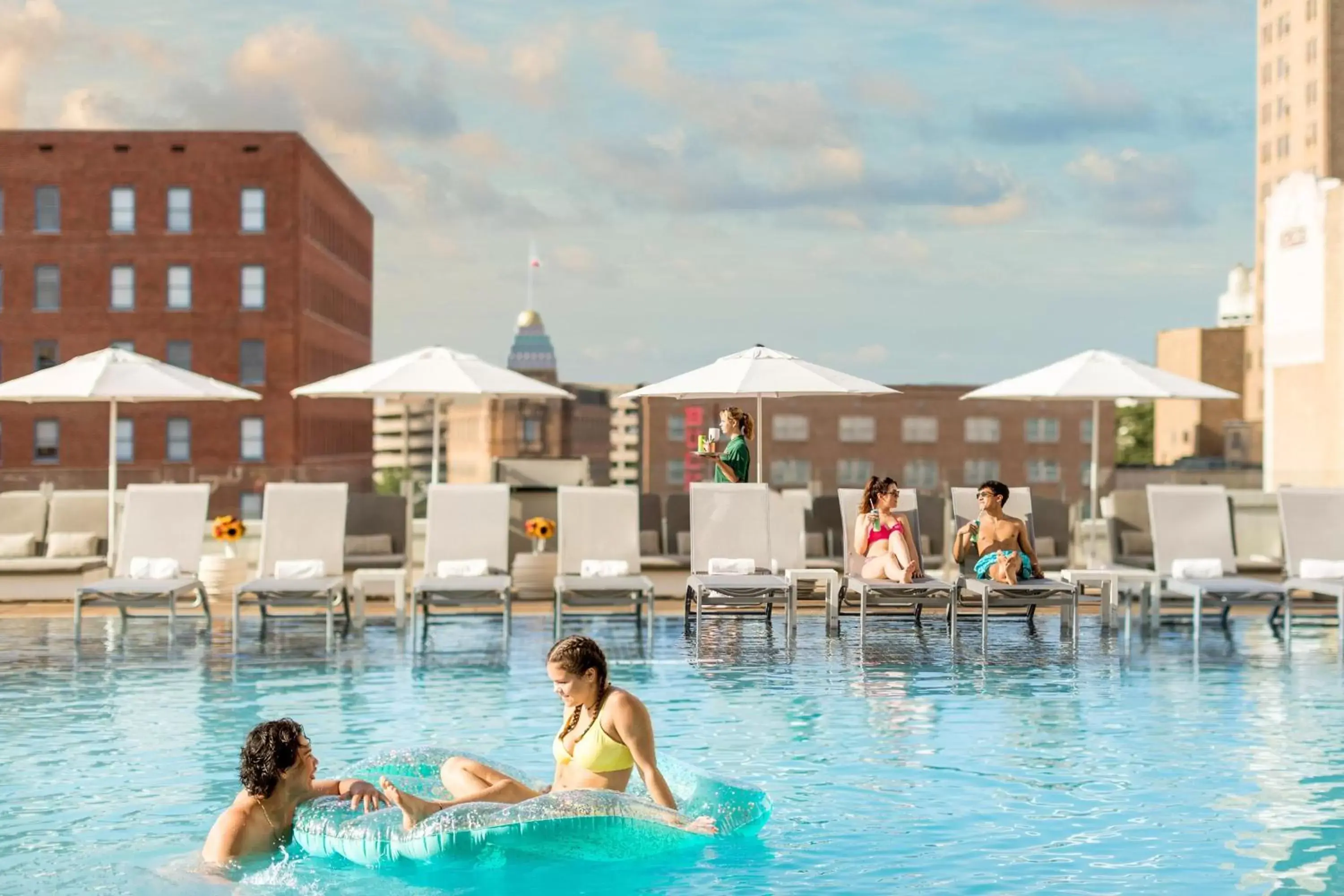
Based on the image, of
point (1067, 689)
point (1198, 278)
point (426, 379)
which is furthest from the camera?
point (1198, 278)

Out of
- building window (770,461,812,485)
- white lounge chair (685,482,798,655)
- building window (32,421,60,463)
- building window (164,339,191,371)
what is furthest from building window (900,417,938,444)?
white lounge chair (685,482,798,655)

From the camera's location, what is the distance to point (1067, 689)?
11.2 meters

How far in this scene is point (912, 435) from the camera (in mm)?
106875

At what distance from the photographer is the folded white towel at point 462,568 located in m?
13.7

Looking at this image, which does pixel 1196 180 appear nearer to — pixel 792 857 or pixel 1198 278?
pixel 1198 278

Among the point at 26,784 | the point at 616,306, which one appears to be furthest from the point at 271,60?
the point at 26,784

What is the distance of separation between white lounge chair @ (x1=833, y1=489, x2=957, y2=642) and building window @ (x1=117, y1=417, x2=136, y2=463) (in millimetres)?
48000

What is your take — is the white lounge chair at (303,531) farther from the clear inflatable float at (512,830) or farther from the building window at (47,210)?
the building window at (47,210)

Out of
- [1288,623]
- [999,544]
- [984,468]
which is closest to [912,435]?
[984,468]

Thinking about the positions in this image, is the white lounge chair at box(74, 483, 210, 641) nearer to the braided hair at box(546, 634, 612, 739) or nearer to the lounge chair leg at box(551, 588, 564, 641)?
the lounge chair leg at box(551, 588, 564, 641)

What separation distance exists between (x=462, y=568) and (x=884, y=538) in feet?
11.0

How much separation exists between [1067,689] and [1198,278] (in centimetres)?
15906

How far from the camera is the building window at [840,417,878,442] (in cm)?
10525

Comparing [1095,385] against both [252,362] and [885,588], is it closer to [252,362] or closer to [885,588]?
[885,588]
